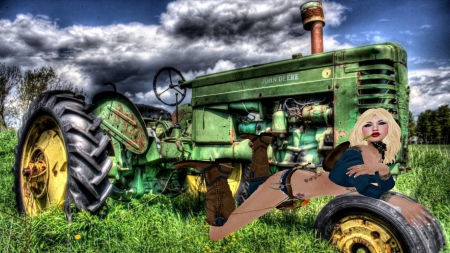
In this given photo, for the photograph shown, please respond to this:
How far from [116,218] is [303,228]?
5.62 feet

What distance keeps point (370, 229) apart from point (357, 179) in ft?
1.85

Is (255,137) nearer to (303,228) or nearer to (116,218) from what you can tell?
(303,228)

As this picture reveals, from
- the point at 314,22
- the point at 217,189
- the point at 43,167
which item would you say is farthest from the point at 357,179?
the point at 43,167

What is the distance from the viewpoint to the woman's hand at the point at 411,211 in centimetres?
214

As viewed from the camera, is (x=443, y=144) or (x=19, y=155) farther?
(x=443, y=144)

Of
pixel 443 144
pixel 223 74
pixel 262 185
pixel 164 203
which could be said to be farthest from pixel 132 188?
pixel 443 144

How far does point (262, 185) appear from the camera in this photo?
2.34 meters

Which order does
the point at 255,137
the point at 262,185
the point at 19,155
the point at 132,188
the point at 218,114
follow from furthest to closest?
1. the point at 132,188
2. the point at 218,114
3. the point at 19,155
4. the point at 255,137
5. the point at 262,185

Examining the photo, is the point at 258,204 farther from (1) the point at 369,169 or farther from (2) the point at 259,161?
(1) the point at 369,169

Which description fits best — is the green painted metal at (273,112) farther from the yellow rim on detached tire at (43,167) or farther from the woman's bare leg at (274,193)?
the woman's bare leg at (274,193)

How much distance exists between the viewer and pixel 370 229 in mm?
2334

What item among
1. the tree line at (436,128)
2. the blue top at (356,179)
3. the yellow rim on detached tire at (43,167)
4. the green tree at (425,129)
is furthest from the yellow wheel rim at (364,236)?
the green tree at (425,129)

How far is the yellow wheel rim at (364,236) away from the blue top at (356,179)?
0.34 m

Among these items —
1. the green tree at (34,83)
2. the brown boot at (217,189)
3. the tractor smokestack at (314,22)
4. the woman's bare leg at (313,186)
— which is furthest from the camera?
the green tree at (34,83)
